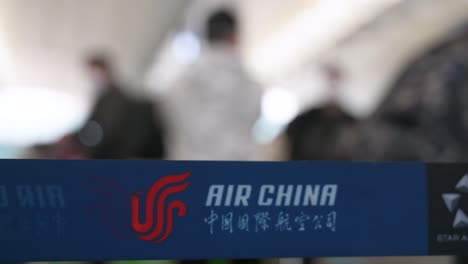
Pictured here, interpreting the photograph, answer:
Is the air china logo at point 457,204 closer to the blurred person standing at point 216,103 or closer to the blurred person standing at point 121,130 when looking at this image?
the blurred person standing at point 216,103

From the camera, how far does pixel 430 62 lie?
143 inches

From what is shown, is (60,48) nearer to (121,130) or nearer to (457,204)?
(121,130)

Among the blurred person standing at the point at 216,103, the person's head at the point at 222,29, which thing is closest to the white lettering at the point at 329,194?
the blurred person standing at the point at 216,103

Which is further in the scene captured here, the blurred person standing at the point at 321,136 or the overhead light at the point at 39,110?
the overhead light at the point at 39,110

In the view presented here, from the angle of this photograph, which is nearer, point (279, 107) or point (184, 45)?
point (184, 45)

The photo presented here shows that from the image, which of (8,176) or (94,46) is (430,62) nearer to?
(8,176)

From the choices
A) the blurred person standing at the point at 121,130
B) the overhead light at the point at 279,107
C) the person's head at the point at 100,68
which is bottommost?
the overhead light at the point at 279,107

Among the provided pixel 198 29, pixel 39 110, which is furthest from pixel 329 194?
pixel 39 110

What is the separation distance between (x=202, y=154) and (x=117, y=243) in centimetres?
197

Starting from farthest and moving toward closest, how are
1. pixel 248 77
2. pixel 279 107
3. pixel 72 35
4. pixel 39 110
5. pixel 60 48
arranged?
pixel 39 110
pixel 60 48
pixel 279 107
pixel 72 35
pixel 248 77

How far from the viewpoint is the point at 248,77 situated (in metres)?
3.52

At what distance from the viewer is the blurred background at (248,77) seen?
3.32 meters

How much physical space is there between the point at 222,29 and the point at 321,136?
79 cm

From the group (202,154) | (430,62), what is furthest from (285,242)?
(430,62)
